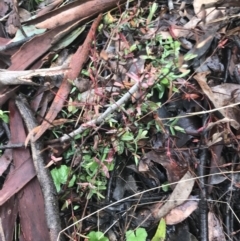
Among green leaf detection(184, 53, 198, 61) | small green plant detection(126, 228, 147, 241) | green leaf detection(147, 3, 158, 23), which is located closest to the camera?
small green plant detection(126, 228, 147, 241)

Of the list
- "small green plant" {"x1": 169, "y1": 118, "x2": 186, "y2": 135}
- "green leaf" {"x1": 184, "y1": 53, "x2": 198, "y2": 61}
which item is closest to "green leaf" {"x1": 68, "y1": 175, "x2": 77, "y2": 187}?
"small green plant" {"x1": 169, "y1": 118, "x2": 186, "y2": 135}

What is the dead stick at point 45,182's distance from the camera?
150cm

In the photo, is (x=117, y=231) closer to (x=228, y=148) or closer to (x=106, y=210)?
(x=106, y=210)

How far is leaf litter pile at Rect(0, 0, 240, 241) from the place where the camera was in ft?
5.01

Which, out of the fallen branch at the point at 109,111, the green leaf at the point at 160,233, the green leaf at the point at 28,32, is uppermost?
the green leaf at the point at 28,32

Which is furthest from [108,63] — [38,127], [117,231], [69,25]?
[117,231]

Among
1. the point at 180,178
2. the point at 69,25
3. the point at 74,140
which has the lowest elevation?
the point at 180,178

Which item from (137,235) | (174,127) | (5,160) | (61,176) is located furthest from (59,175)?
(174,127)

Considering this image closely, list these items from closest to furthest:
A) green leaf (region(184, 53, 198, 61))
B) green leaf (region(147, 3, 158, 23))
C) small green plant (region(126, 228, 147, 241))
Result: small green plant (region(126, 228, 147, 241)), green leaf (region(184, 53, 198, 61)), green leaf (region(147, 3, 158, 23))

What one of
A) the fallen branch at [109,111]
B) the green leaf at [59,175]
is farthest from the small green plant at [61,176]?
the fallen branch at [109,111]

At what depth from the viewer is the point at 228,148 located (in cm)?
157

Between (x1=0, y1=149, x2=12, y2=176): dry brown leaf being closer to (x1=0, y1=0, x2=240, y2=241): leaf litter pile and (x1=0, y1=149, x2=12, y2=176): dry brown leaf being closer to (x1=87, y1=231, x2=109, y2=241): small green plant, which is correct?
(x1=0, y1=0, x2=240, y2=241): leaf litter pile

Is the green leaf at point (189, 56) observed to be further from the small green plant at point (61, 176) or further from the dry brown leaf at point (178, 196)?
the small green plant at point (61, 176)

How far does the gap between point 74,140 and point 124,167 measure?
21cm
